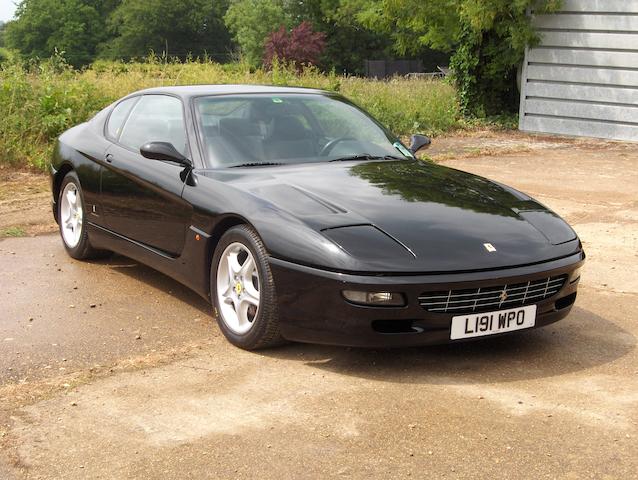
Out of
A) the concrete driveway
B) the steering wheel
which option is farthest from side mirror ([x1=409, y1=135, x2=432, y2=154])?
the concrete driveway

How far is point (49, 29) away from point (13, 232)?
94.8 metres

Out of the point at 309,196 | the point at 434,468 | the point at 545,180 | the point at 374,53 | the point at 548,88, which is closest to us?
the point at 434,468

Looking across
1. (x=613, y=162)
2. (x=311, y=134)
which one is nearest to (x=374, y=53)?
(x=613, y=162)

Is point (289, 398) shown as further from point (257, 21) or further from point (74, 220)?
point (257, 21)

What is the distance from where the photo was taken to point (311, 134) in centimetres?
646

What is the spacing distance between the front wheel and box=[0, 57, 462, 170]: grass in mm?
7560

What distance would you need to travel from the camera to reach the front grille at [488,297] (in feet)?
15.9

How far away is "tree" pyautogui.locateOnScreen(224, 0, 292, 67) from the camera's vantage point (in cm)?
8394

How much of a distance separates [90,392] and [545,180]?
28.9ft

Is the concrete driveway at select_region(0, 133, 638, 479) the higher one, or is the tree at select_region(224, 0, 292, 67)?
the concrete driveway at select_region(0, 133, 638, 479)

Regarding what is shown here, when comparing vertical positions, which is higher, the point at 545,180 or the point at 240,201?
the point at 240,201

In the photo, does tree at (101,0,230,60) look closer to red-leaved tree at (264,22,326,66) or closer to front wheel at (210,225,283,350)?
red-leaved tree at (264,22,326,66)

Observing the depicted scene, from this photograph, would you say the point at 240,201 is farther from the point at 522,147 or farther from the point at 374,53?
the point at 374,53

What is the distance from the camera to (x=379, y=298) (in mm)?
4801
